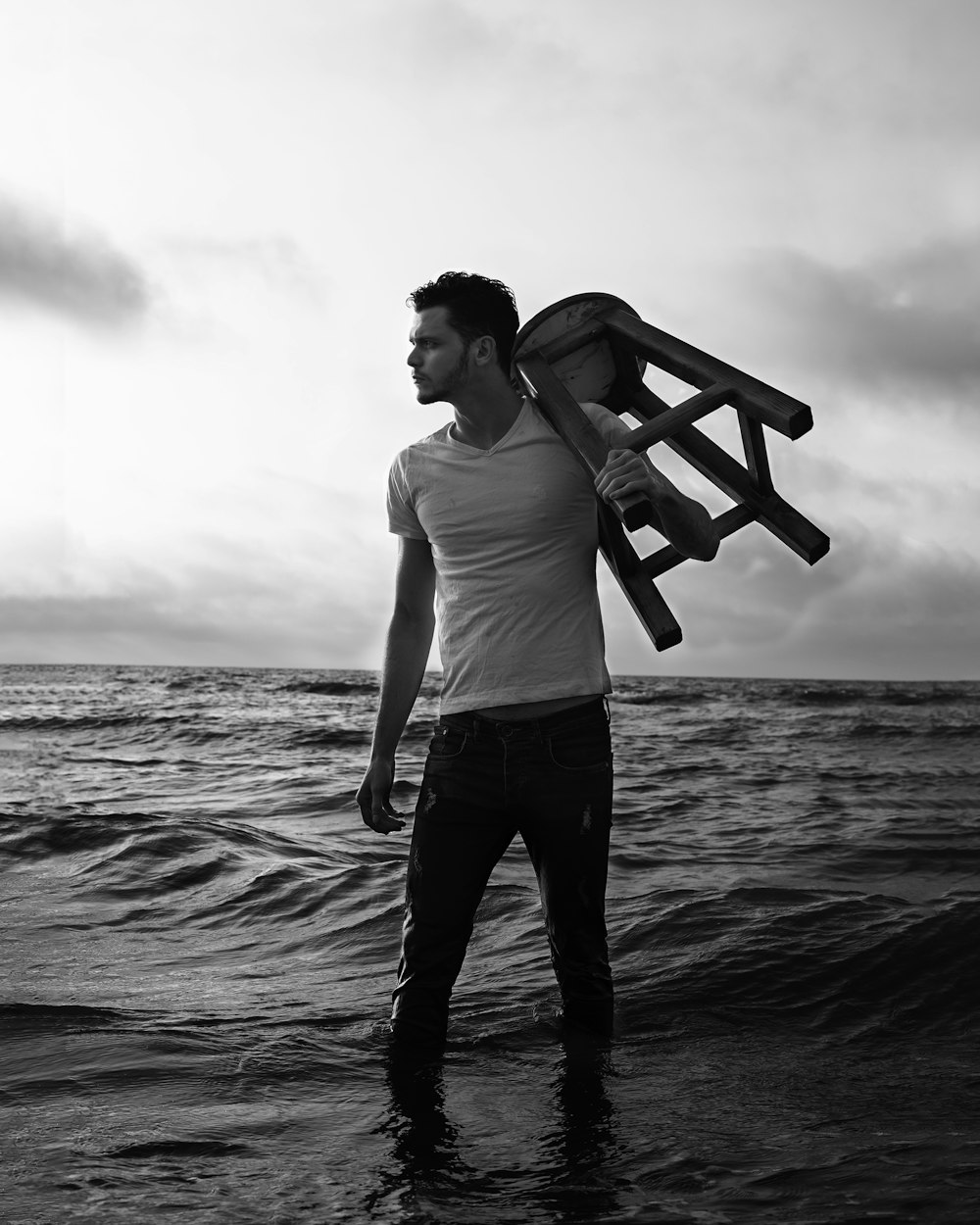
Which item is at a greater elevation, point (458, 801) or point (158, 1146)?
point (458, 801)

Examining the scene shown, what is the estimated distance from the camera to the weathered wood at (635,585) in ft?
9.42

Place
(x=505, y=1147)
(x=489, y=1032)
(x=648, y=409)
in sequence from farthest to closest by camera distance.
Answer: (x=489, y=1032) → (x=648, y=409) → (x=505, y=1147)

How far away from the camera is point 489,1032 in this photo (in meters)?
3.95

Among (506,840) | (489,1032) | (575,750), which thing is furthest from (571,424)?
(489,1032)

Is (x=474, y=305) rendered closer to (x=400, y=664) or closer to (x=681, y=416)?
(x=681, y=416)

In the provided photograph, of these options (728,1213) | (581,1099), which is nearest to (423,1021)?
(581,1099)

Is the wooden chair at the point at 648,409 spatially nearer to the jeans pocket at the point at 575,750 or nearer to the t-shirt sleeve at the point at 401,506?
the jeans pocket at the point at 575,750

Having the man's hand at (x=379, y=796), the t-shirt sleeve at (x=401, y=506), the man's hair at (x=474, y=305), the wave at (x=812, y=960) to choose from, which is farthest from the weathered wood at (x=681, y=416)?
the wave at (x=812, y=960)

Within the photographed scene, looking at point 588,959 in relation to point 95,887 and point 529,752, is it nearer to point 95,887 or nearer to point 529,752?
point 529,752

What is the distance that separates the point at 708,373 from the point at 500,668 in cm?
108

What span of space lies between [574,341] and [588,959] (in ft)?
6.18

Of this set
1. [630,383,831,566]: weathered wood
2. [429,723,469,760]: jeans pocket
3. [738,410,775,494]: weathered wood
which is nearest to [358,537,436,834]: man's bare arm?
[429,723,469,760]: jeans pocket

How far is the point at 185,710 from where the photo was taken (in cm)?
2545

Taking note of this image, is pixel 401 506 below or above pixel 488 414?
below
